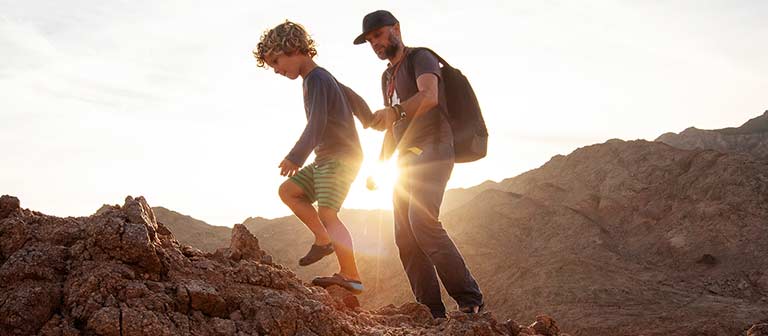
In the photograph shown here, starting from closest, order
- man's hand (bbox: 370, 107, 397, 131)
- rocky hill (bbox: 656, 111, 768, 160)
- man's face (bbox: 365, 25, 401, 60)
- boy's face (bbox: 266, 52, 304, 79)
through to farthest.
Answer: man's hand (bbox: 370, 107, 397, 131)
boy's face (bbox: 266, 52, 304, 79)
man's face (bbox: 365, 25, 401, 60)
rocky hill (bbox: 656, 111, 768, 160)

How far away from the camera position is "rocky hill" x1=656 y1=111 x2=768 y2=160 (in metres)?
18.5

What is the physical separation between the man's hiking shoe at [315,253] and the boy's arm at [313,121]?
0.63 m

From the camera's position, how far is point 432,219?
13.5ft

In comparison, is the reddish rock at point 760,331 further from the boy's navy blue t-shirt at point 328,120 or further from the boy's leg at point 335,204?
the boy's navy blue t-shirt at point 328,120

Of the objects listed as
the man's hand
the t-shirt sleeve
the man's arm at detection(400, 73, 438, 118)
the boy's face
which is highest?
the boy's face

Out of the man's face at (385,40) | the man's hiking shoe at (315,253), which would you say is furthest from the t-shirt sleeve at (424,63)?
the man's hiking shoe at (315,253)

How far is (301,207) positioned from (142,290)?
1524mm

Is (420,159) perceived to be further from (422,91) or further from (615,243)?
(615,243)

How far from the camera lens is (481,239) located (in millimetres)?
13477

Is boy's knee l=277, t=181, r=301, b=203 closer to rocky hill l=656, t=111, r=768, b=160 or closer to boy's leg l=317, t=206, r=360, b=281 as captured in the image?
boy's leg l=317, t=206, r=360, b=281

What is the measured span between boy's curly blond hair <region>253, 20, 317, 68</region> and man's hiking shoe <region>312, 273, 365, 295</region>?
58.5 inches

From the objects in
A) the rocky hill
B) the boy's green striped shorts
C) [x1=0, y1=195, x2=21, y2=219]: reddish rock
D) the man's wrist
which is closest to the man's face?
the man's wrist

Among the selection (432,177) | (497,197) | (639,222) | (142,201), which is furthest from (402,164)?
(497,197)

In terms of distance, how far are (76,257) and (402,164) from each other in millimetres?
2108
